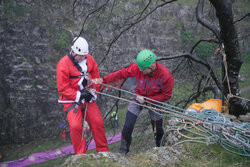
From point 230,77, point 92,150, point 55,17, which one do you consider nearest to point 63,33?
point 55,17

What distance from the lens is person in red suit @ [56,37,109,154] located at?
3361 mm

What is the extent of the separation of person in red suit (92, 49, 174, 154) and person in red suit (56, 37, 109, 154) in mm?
293

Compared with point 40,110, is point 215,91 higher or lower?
higher

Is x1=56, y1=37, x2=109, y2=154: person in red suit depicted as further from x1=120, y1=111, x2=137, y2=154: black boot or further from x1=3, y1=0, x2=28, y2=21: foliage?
x1=3, y1=0, x2=28, y2=21: foliage

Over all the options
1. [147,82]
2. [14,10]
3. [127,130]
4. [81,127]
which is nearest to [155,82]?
[147,82]

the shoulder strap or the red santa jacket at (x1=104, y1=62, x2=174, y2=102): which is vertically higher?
the shoulder strap

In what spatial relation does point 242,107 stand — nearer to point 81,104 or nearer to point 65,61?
point 81,104

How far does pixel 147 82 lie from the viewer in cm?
345

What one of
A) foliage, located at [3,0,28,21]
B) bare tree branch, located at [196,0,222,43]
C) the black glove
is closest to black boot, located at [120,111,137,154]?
the black glove

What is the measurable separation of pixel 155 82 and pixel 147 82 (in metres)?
0.14

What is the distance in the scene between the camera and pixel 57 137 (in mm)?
16812

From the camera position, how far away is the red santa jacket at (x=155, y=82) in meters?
3.34

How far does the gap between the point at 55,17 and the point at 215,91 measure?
18.0m

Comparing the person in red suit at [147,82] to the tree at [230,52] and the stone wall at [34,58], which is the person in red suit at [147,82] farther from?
the stone wall at [34,58]
